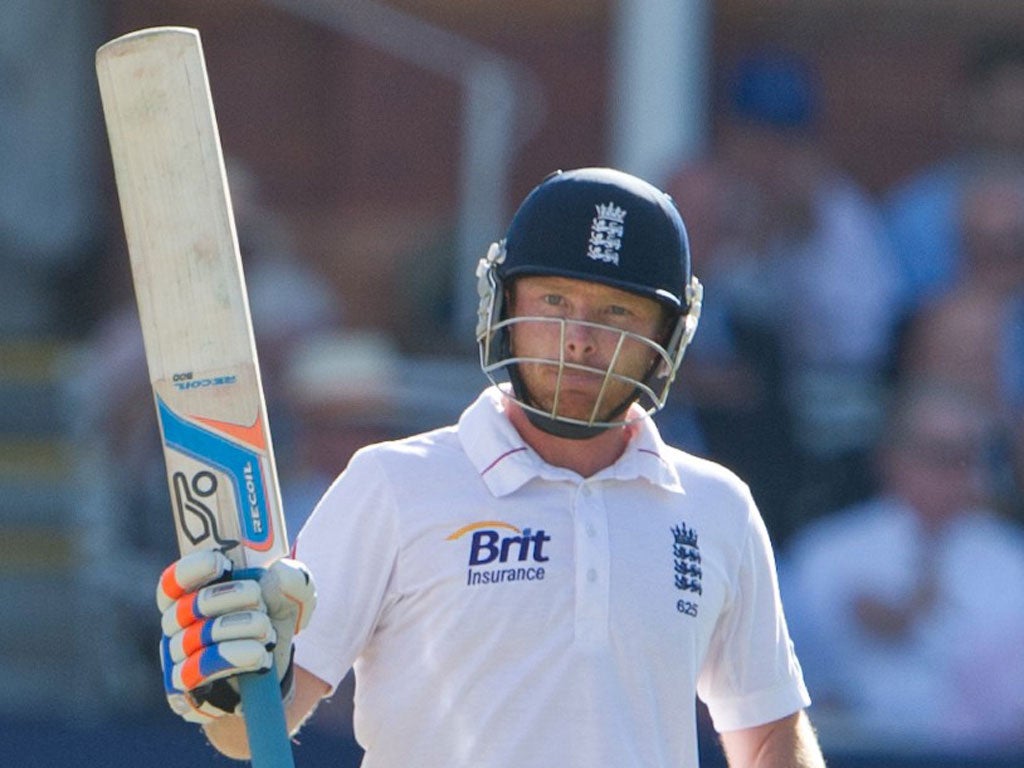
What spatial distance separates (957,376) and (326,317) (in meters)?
2.07

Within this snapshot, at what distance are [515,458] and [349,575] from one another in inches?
11.6

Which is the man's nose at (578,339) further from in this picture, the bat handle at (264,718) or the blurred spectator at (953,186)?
the blurred spectator at (953,186)

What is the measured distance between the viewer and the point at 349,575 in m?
2.95

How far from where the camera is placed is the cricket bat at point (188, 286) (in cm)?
292

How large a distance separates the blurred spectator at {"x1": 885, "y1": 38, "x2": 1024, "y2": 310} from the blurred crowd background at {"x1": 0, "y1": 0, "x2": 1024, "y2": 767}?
0.4 inches

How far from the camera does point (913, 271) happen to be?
6.66 meters

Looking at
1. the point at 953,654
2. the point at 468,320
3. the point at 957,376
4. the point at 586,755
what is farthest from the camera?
the point at 468,320

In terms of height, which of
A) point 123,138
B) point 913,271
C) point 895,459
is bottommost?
point 895,459

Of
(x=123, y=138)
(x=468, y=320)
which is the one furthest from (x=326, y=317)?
(x=123, y=138)

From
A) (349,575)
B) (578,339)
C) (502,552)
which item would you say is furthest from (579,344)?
(349,575)

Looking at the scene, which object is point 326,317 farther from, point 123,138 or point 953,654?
point 123,138

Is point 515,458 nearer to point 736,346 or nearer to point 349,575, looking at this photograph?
point 349,575

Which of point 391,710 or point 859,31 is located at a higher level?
point 859,31

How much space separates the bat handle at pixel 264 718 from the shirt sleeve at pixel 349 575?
14cm
